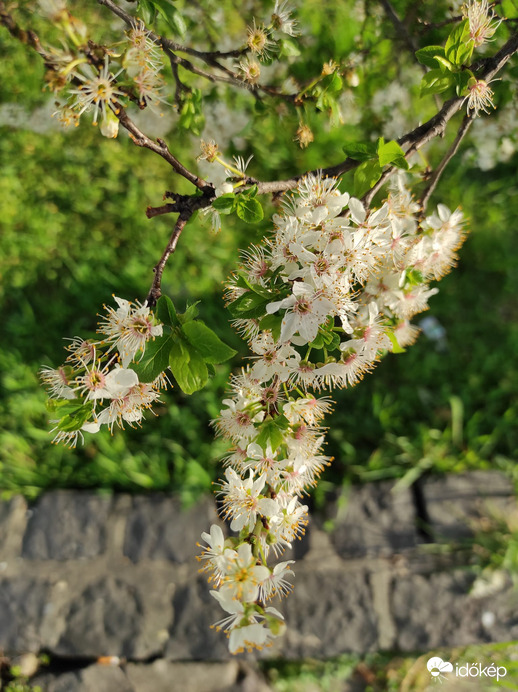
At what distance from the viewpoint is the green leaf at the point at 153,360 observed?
85cm

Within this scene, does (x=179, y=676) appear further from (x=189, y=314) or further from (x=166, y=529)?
(x=189, y=314)

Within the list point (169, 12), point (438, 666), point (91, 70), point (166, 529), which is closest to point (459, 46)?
point (169, 12)

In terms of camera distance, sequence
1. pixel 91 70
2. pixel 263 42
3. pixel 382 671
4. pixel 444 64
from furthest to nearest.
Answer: pixel 382 671
pixel 263 42
pixel 444 64
pixel 91 70

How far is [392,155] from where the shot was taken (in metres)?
0.88

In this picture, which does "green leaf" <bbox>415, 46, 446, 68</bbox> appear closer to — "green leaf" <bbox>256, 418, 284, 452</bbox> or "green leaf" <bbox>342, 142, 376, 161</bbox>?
"green leaf" <bbox>342, 142, 376, 161</bbox>

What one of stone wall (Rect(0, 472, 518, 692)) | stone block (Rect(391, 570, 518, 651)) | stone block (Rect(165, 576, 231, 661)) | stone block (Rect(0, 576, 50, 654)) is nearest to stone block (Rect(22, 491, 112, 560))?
stone wall (Rect(0, 472, 518, 692))

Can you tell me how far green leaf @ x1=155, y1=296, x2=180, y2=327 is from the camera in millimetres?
855

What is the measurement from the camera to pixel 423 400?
2.36m

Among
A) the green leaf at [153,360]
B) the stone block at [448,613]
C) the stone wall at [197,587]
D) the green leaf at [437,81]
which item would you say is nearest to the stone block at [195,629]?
the stone wall at [197,587]

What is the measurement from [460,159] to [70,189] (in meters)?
2.12

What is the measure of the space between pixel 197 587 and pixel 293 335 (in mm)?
1637

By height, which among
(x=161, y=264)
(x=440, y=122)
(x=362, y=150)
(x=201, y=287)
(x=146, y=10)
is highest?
(x=201, y=287)

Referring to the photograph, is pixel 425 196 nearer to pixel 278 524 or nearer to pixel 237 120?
pixel 278 524

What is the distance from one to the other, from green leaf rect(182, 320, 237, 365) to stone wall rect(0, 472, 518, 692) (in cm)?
152
